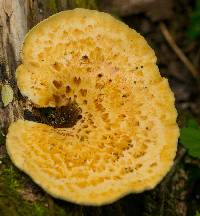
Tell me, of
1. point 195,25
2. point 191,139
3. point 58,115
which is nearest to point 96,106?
point 58,115

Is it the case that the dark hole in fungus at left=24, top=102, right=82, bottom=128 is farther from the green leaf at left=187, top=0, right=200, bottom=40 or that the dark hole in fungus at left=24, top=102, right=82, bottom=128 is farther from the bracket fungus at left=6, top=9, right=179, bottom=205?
the green leaf at left=187, top=0, right=200, bottom=40

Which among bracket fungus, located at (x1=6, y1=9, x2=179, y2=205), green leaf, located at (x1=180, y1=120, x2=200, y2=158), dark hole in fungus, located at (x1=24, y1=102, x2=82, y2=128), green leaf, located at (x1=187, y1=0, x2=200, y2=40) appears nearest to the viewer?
bracket fungus, located at (x1=6, y1=9, x2=179, y2=205)

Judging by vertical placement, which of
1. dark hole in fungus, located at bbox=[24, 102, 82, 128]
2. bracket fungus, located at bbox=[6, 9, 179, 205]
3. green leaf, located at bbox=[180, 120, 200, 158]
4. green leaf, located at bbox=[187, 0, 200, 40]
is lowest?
green leaf, located at bbox=[187, 0, 200, 40]

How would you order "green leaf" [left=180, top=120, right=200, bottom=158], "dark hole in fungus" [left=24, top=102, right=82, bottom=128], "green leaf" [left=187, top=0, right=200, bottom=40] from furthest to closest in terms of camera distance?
"green leaf" [left=187, top=0, right=200, bottom=40] → "green leaf" [left=180, top=120, right=200, bottom=158] → "dark hole in fungus" [left=24, top=102, right=82, bottom=128]

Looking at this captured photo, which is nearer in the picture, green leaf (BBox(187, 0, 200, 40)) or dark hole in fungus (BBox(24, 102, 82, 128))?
dark hole in fungus (BBox(24, 102, 82, 128))

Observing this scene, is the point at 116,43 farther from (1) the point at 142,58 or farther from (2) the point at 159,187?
(2) the point at 159,187

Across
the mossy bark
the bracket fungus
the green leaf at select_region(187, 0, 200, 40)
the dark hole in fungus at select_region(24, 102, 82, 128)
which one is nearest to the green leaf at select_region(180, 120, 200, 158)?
the bracket fungus

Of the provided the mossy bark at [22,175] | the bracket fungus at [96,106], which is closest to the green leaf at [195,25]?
the mossy bark at [22,175]
